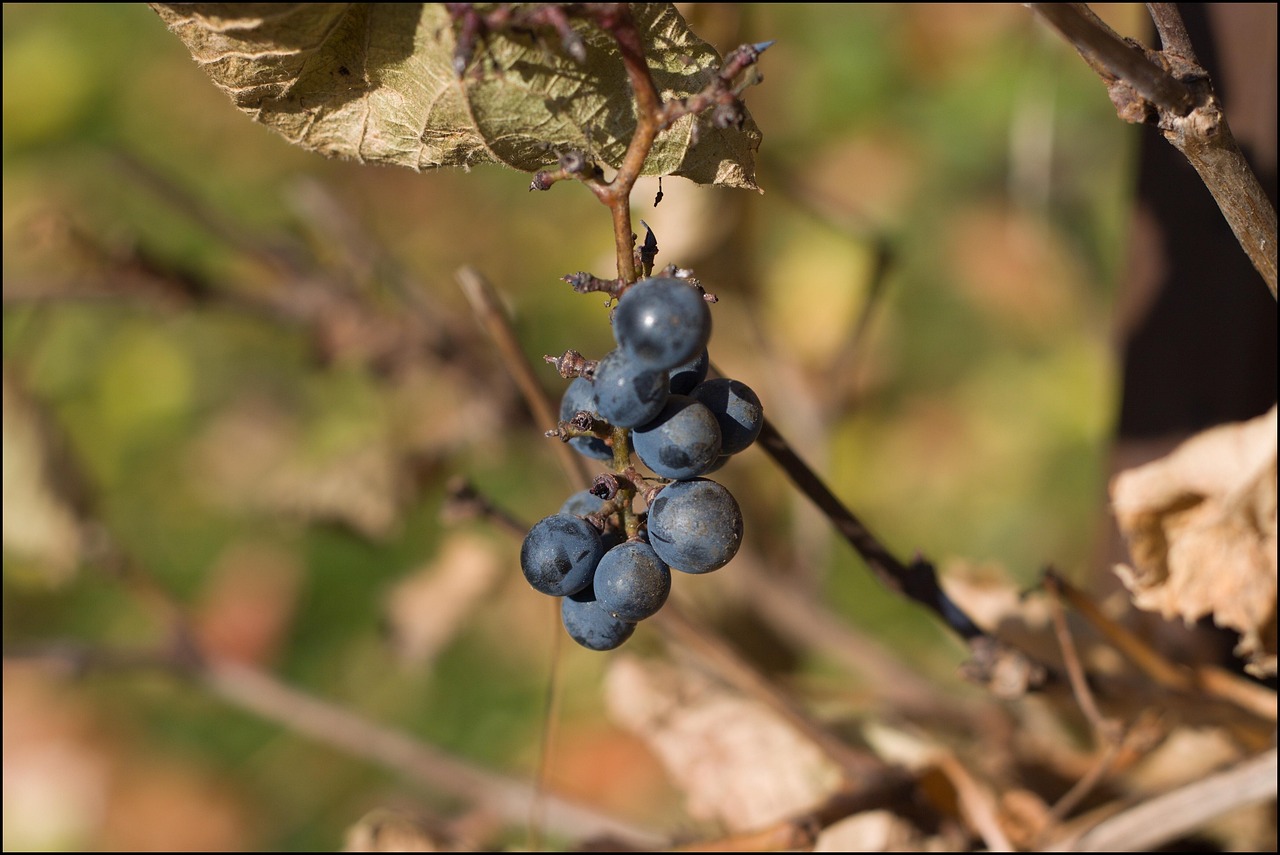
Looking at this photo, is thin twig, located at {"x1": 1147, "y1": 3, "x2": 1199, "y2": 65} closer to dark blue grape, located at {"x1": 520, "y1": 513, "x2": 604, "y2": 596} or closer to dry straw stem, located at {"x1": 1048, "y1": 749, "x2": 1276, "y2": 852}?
dark blue grape, located at {"x1": 520, "y1": 513, "x2": 604, "y2": 596}

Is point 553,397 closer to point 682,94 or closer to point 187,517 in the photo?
point 682,94

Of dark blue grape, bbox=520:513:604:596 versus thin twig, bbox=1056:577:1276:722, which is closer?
dark blue grape, bbox=520:513:604:596

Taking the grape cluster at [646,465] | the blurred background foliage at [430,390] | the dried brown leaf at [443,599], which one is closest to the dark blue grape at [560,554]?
the grape cluster at [646,465]

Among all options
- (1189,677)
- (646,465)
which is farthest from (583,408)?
(1189,677)

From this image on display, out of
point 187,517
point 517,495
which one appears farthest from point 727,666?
point 187,517

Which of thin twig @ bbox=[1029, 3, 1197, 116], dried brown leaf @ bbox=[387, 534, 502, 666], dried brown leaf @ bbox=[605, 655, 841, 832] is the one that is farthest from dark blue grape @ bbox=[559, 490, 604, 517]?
dried brown leaf @ bbox=[387, 534, 502, 666]

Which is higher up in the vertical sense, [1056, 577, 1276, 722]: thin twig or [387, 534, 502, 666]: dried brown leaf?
[1056, 577, 1276, 722]: thin twig

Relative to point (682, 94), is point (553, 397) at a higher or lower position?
lower

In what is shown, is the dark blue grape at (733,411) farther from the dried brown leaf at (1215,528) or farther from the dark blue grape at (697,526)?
the dried brown leaf at (1215,528)
